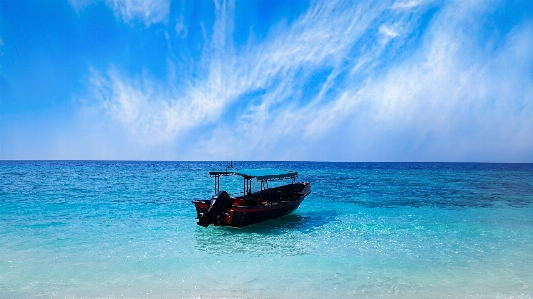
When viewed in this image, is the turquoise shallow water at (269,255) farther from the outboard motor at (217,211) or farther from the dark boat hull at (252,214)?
the outboard motor at (217,211)

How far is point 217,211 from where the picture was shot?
15883mm

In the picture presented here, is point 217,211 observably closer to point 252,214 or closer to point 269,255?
point 252,214

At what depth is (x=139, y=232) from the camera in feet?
52.0

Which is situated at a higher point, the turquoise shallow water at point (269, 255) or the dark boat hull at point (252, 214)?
the dark boat hull at point (252, 214)

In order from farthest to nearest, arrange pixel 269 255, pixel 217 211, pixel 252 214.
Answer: pixel 252 214
pixel 217 211
pixel 269 255

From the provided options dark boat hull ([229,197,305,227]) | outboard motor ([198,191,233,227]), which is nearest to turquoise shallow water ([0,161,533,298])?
dark boat hull ([229,197,305,227])

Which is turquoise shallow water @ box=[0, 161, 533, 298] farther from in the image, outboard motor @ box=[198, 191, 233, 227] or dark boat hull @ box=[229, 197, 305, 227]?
outboard motor @ box=[198, 191, 233, 227]

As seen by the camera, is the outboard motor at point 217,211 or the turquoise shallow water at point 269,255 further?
the outboard motor at point 217,211

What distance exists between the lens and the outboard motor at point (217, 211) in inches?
616

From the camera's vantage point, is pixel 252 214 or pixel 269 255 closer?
pixel 269 255

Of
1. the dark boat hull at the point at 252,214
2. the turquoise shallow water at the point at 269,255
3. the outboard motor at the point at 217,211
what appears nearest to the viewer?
the turquoise shallow water at the point at 269,255

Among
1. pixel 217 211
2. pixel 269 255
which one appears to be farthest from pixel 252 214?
pixel 269 255

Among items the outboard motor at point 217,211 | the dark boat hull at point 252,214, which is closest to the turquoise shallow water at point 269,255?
the dark boat hull at point 252,214

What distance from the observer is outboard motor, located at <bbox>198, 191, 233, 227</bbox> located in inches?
616
